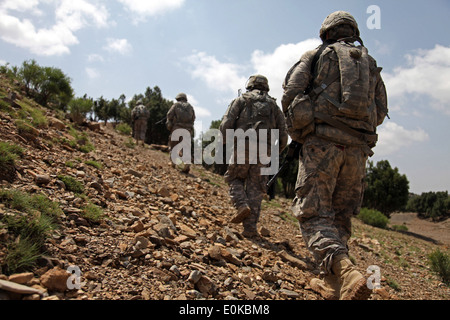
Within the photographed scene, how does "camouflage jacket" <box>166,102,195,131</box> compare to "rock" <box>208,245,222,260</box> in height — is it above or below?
above

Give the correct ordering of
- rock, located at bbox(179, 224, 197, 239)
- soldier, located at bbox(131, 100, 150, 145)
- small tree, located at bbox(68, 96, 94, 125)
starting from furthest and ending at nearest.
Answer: soldier, located at bbox(131, 100, 150, 145)
small tree, located at bbox(68, 96, 94, 125)
rock, located at bbox(179, 224, 197, 239)

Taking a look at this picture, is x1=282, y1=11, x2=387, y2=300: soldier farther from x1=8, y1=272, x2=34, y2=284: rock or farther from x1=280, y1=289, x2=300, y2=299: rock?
x1=8, y1=272, x2=34, y2=284: rock

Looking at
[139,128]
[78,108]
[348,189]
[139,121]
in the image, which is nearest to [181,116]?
[78,108]

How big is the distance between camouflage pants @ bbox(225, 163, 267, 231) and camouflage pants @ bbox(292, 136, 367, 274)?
6.31 ft

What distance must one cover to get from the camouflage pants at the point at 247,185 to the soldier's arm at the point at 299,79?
2.09 m

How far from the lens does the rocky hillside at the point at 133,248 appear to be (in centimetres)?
199

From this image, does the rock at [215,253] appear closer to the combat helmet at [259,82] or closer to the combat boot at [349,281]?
the combat boot at [349,281]

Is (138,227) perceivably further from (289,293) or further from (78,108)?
(78,108)

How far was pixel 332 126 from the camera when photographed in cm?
280

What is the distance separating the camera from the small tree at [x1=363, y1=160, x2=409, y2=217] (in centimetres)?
1911

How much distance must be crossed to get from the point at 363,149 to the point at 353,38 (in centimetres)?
117

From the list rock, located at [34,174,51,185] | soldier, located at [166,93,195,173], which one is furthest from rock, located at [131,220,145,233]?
soldier, located at [166,93,195,173]
